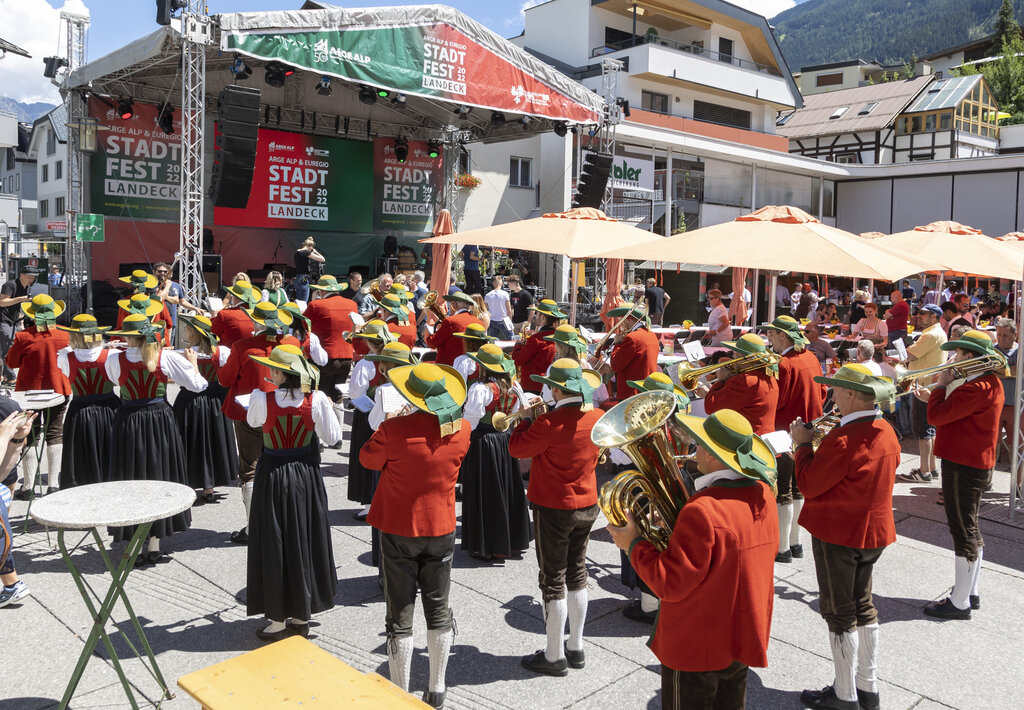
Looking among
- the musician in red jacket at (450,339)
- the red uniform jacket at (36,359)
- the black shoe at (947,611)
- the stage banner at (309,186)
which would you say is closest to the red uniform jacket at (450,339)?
the musician in red jacket at (450,339)

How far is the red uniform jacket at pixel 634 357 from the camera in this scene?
711 centimetres

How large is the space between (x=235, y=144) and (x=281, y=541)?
38.4ft

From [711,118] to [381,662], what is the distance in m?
31.1

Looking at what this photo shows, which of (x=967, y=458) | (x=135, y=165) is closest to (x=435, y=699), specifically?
(x=967, y=458)

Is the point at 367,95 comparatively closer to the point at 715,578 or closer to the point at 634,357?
the point at 634,357

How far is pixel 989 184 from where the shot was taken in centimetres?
2903

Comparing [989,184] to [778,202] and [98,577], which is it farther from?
[98,577]

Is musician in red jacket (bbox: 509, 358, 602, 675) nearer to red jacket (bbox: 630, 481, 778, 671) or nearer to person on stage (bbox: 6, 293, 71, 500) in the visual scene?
red jacket (bbox: 630, 481, 778, 671)

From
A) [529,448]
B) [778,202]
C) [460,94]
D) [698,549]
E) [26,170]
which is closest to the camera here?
[698,549]

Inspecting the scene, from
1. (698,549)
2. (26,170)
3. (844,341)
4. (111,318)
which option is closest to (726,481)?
(698,549)

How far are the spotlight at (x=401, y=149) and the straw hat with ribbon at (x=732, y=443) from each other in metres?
19.4

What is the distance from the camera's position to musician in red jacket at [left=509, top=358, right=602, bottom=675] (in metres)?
4.39

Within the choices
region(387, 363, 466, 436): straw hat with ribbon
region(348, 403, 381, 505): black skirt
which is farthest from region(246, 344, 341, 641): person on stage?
region(348, 403, 381, 505): black skirt

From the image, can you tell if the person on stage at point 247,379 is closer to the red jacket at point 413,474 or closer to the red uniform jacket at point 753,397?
the red jacket at point 413,474
